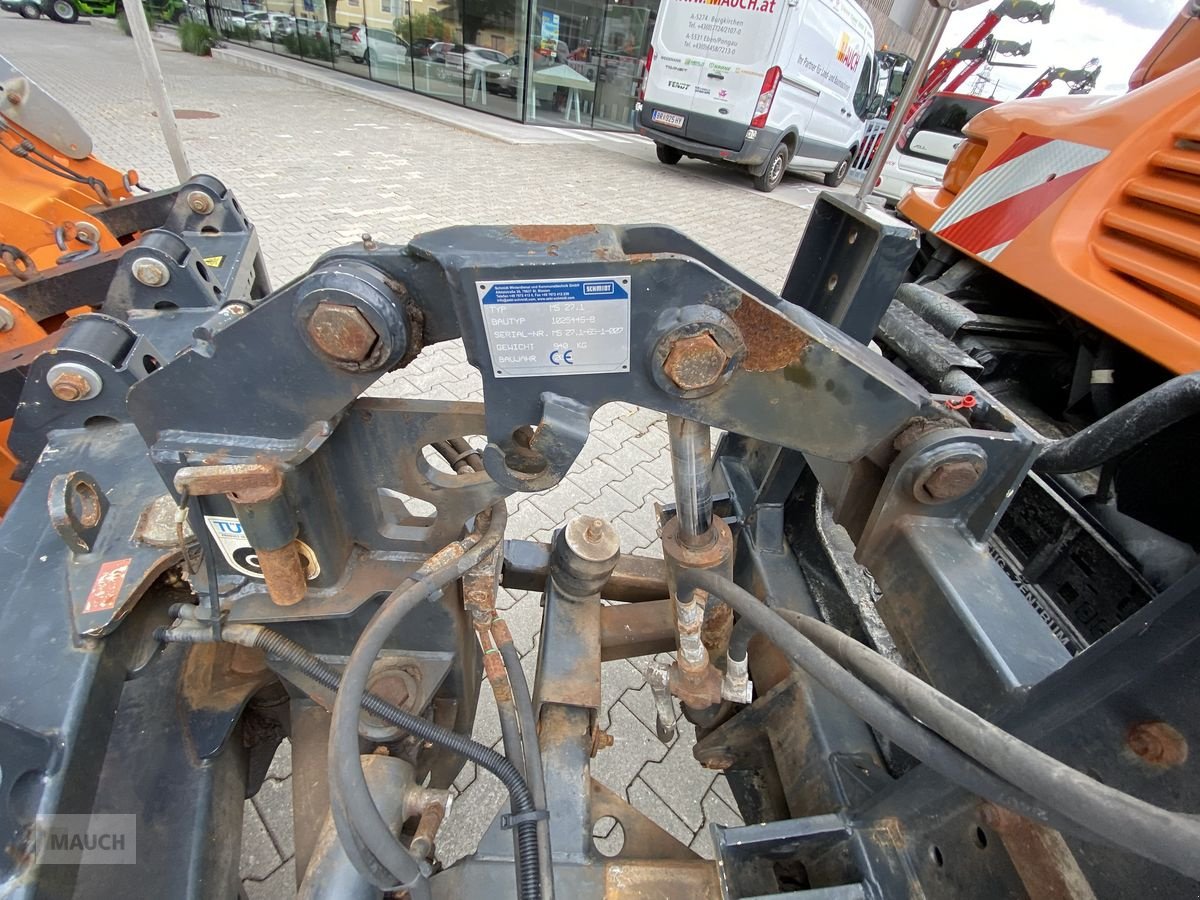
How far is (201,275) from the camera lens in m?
1.98

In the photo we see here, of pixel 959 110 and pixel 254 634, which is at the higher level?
pixel 959 110

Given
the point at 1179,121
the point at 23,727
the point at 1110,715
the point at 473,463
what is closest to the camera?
the point at 1110,715

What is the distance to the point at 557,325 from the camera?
2.58ft

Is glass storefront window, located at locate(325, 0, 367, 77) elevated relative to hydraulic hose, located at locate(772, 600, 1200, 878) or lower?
lower

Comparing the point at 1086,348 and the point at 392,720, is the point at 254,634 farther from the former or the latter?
the point at 1086,348

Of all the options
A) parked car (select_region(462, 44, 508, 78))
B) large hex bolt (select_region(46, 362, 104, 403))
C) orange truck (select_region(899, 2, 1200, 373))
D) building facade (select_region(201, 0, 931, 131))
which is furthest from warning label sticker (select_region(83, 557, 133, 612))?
parked car (select_region(462, 44, 508, 78))

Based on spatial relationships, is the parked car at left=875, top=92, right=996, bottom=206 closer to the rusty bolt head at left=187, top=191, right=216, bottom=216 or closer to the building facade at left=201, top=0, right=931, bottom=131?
the building facade at left=201, top=0, right=931, bottom=131

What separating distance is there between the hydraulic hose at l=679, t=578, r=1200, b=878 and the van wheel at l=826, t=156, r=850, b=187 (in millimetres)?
13466

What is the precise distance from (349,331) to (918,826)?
46.0 inches

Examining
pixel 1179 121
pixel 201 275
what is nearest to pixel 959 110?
pixel 1179 121

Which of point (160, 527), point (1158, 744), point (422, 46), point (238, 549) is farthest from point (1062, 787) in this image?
point (422, 46)

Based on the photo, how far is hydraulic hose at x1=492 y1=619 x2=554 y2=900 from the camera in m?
0.94

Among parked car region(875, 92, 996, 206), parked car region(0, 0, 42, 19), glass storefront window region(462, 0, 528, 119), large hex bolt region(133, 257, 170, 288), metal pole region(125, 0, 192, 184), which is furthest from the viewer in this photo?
parked car region(0, 0, 42, 19)

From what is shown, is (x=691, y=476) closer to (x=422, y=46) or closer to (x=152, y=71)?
(x=152, y=71)
